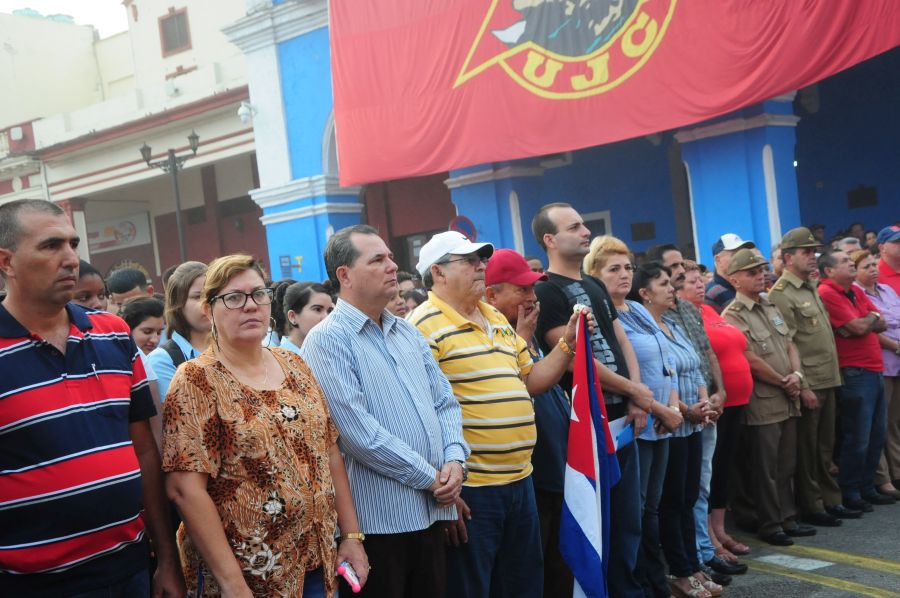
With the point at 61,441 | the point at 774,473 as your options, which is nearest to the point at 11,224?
the point at 61,441

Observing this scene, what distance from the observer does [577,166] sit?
15977 mm

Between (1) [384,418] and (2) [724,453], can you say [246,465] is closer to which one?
(1) [384,418]

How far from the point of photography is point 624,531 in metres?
4.23

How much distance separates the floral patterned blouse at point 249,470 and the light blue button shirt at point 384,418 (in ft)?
1.10

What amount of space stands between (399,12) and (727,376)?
9405 millimetres

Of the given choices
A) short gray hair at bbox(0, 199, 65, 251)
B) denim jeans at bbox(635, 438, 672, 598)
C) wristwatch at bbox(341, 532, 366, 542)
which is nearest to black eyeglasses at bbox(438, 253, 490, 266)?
wristwatch at bbox(341, 532, 366, 542)

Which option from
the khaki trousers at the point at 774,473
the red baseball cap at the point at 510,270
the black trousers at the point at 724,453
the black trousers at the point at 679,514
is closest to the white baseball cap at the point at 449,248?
the red baseball cap at the point at 510,270

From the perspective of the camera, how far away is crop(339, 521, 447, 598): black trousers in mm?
3113

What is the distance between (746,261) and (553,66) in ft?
20.4

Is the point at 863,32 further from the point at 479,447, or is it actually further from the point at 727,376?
the point at 479,447

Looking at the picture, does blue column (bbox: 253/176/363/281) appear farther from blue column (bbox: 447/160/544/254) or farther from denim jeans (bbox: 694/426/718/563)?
denim jeans (bbox: 694/426/718/563)

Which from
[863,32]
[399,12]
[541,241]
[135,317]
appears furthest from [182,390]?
[399,12]

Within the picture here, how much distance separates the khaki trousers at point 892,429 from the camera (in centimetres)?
691

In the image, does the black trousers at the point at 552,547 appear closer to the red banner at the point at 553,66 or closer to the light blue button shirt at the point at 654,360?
the light blue button shirt at the point at 654,360
